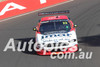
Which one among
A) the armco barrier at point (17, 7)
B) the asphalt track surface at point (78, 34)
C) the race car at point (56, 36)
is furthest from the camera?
the armco barrier at point (17, 7)

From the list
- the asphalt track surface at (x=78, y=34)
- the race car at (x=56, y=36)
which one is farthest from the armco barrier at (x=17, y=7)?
the race car at (x=56, y=36)

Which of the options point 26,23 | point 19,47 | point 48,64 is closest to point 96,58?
point 48,64

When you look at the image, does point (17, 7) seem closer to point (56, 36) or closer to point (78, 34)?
point (78, 34)

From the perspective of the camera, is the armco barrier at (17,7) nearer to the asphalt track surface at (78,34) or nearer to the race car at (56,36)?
the asphalt track surface at (78,34)

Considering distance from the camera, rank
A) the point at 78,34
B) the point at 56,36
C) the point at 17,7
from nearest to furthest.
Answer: the point at 56,36 < the point at 78,34 < the point at 17,7

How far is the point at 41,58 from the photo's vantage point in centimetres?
1451

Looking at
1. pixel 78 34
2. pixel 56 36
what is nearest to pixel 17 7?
pixel 78 34

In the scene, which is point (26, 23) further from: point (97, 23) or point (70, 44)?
point (70, 44)

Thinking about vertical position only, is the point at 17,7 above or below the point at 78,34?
above

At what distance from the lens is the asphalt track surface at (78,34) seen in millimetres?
13656

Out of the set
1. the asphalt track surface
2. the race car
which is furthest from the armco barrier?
the race car

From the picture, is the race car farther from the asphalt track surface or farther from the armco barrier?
the armco barrier

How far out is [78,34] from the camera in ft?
62.2

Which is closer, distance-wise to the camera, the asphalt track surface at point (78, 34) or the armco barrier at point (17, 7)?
the asphalt track surface at point (78, 34)
